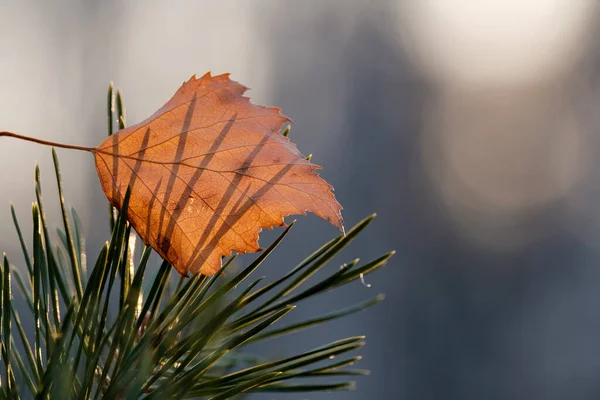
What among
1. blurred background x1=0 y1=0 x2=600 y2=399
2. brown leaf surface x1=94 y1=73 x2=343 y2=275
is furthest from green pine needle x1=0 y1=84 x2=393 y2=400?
blurred background x1=0 y1=0 x2=600 y2=399

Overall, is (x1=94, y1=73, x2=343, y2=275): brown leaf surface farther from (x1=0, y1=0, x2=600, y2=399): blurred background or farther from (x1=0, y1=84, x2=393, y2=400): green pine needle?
(x1=0, y1=0, x2=600, y2=399): blurred background

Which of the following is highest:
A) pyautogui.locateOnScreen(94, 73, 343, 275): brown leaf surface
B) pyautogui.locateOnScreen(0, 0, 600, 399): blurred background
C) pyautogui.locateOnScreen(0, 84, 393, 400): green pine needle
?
pyautogui.locateOnScreen(0, 0, 600, 399): blurred background

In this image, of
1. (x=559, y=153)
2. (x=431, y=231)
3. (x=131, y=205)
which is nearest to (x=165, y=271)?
(x=131, y=205)

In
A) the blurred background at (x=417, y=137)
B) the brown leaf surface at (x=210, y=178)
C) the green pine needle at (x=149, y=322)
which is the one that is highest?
the blurred background at (x=417, y=137)

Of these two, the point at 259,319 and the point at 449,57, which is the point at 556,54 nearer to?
the point at 449,57

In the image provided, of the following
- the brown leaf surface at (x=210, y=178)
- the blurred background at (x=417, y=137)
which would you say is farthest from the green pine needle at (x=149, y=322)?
the blurred background at (x=417, y=137)

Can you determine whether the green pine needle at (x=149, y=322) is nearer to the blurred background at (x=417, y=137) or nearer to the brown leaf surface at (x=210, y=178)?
the brown leaf surface at (x=210, y=178)
